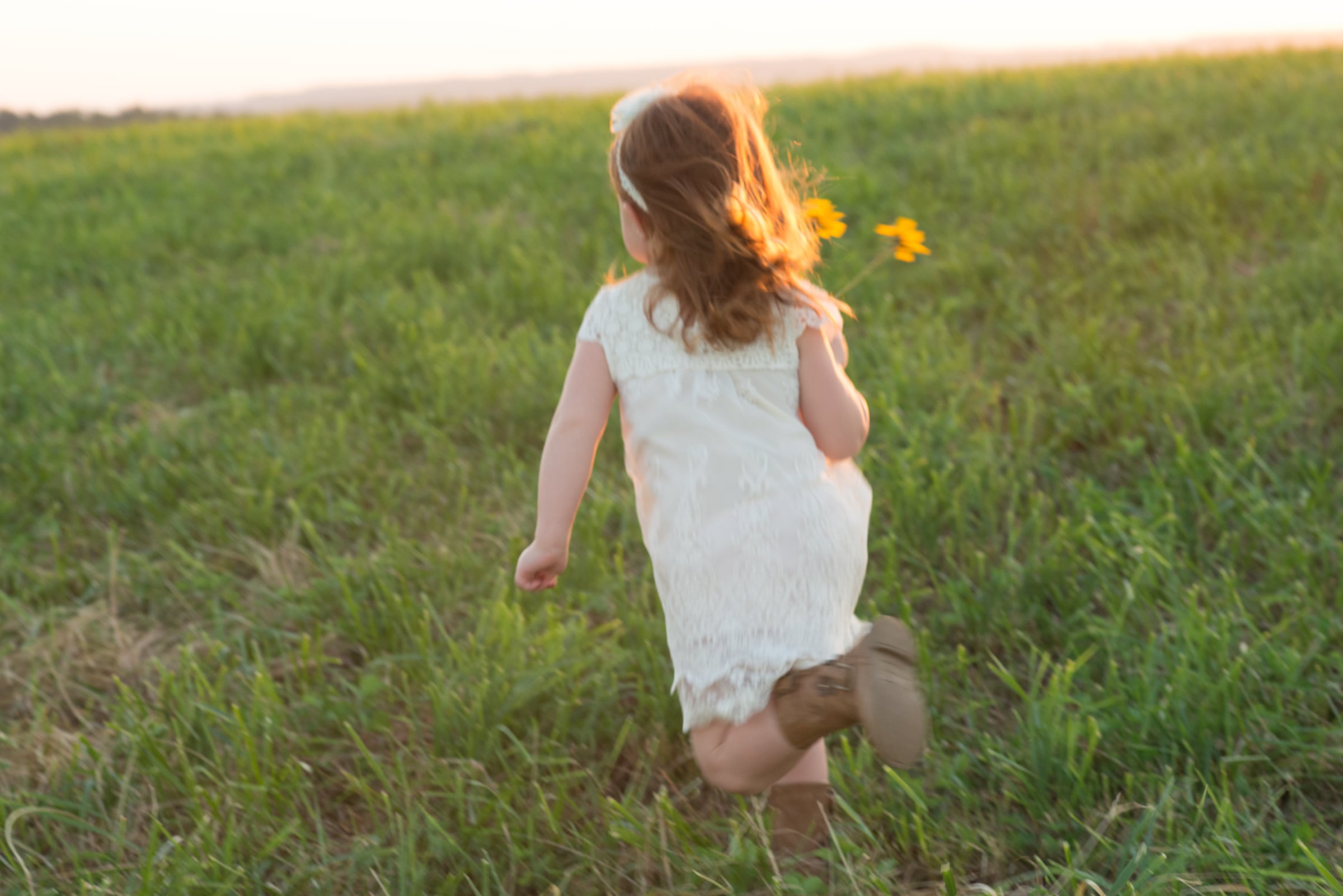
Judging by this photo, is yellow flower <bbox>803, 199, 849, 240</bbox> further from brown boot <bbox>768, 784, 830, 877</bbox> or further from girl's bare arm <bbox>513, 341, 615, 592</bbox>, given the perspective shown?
brown boot <bbox>768, 784, 830, 877</bbox>

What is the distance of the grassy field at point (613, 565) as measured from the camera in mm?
1854

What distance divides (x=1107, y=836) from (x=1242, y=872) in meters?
0.23

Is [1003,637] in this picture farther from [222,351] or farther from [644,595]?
[222,351]

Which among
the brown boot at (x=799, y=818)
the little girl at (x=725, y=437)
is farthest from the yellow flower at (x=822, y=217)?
the brown boot at (x=799, y=818)

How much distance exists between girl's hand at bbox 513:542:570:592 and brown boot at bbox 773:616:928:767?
45 centimetres

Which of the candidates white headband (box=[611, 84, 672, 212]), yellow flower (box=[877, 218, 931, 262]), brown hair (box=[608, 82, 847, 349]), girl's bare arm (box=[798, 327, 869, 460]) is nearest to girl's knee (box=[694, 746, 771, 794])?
girl's bare arm (box=[798, 327, 869, 460])

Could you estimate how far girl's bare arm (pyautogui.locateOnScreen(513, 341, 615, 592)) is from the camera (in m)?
1.69

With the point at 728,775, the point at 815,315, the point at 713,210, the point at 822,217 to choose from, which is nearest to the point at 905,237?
the point at 822,217

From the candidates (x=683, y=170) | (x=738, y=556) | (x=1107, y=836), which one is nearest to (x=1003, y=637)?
(x=1107, y=836)

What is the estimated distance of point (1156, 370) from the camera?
3480mm

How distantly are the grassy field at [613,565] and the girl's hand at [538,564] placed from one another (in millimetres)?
485

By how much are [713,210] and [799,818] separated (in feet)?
3.84

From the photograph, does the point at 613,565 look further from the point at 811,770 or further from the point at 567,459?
the point at 567,459

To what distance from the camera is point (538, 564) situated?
5.62 ft
